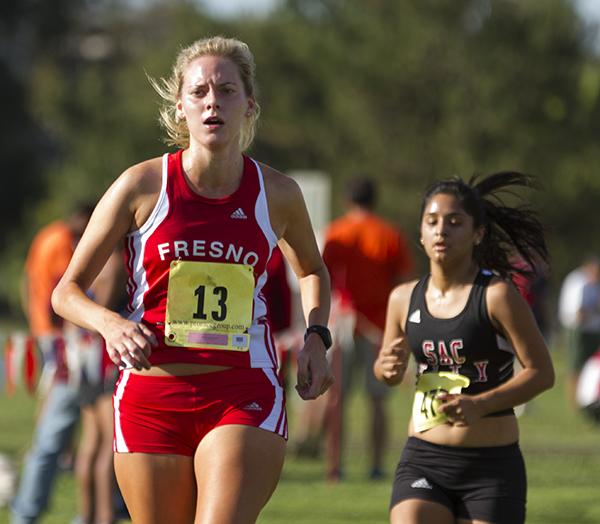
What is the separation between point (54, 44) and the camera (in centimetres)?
5372

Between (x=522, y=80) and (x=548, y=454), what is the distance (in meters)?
27.0

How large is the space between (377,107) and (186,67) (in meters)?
37.3

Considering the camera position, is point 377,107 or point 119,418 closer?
point 119,418

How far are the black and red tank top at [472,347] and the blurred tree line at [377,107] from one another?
30.8 meters

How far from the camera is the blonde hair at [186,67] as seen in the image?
4.48 metres

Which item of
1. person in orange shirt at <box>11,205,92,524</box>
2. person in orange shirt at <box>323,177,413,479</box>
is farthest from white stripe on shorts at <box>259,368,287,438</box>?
person in orange shirt at <box>323,177,413,479</box>

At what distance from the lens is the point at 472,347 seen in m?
5.33

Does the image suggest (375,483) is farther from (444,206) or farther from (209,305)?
(209,305)

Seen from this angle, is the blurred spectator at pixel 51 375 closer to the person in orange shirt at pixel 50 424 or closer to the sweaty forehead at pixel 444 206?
the person in orange shirt at pixel 50 424

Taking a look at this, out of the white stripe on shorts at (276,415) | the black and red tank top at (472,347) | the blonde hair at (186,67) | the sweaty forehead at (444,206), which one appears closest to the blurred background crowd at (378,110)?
the sweaty forehead at (444,206)

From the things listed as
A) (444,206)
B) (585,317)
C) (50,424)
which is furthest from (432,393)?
(585,317)

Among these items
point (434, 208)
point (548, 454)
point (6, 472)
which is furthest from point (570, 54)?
point (434, 208)

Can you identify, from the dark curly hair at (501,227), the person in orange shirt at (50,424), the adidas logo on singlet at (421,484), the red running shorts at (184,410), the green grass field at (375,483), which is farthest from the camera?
the green grass field at (375,483)

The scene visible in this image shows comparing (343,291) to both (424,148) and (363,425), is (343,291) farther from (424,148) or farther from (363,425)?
(424,148)
